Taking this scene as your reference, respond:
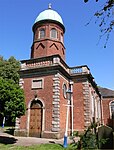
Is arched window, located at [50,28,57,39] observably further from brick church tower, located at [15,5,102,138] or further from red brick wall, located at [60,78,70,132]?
red brick wall, located at [60,78,70,132]

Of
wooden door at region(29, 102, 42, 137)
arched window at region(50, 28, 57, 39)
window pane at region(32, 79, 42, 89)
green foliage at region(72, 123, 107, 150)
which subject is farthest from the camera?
arched window at region(50, 28, 57, 39)

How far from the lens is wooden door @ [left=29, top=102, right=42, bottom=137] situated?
52.4ft

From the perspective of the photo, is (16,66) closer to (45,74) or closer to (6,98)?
(45,74)

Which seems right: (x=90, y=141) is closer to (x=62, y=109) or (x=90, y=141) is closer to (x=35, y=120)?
(x=62, y=109)

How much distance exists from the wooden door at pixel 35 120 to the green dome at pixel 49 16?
1116cm

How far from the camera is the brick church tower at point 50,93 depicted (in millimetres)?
15778

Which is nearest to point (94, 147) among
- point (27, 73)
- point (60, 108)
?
point (60, 108)

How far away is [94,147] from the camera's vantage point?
219 inches

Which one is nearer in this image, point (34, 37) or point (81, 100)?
point (81, 100)

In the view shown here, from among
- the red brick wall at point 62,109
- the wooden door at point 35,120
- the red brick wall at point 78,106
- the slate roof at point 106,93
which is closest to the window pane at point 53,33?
the red brick wall at point 62,109

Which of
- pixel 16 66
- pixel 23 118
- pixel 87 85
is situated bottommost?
pixel 23 118

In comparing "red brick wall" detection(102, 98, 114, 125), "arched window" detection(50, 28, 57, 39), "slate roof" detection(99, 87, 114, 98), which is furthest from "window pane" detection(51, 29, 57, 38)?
"red brick wall" detection(102, 98, 114, 125)

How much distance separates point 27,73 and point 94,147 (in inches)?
521

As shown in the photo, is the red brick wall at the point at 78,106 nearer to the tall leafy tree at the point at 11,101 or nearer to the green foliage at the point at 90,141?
the tall leafy tree at the point at 11,101
